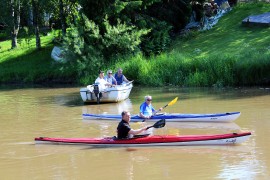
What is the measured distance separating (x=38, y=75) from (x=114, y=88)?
46.4 feet

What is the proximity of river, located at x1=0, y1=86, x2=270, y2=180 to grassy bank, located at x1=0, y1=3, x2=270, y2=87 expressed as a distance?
197cm

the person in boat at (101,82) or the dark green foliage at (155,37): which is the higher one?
the dark green foliage at (155,37)

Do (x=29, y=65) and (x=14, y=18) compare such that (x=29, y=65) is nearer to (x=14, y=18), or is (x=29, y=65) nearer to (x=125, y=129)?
(x=14, y=18)

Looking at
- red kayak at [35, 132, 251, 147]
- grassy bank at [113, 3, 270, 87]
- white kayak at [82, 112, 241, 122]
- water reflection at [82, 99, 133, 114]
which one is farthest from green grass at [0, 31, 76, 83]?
red kayak at [35, 132, 251, 147]

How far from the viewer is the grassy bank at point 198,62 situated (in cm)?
2552

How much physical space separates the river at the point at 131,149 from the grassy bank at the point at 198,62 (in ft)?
6.45

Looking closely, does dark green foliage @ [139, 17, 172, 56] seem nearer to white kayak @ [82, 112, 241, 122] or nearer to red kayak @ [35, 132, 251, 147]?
white kayak @ [82, 112, 241, 122]

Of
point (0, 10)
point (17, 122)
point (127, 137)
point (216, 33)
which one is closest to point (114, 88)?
point (17, 122)

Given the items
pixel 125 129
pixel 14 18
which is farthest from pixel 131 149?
pixel 14 18

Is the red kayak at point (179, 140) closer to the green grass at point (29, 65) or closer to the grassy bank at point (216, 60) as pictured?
the grassy bank at point (216, 60)

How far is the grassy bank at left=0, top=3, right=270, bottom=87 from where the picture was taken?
25.5 meters

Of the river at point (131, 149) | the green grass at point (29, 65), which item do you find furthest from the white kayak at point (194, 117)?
the green grass at point (29, 65)

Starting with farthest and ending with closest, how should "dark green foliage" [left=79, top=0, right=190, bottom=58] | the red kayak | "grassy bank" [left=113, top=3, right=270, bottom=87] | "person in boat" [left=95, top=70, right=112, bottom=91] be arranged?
→ 1. "dark green foliage" [left=79, top=0, right=190, bottom=58]
2. "grassy bank" [left=113, top=3, right=270, bottom=87]
3. "person in boat" [left=95, top=70, right=112, bottom=91]
4. the red kayak

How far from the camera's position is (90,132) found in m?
15.6
